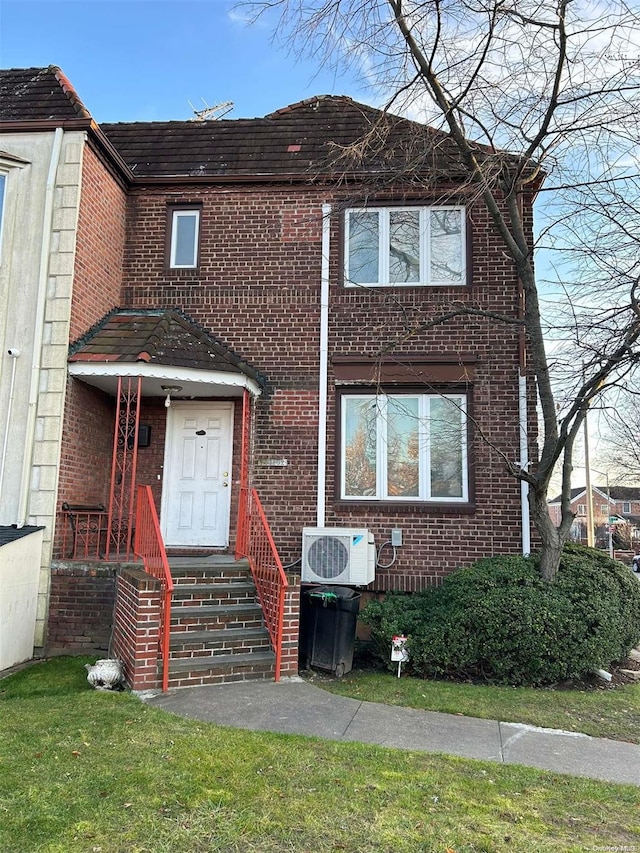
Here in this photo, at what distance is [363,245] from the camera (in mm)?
9172

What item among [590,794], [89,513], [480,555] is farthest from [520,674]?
[89,513]

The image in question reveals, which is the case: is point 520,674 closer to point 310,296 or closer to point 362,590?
point 362,590

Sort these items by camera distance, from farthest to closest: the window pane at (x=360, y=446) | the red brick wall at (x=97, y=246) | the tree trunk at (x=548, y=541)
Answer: the window pane at (x=360, y=446) → the red brick wall at (x=97, y=246) → the tree trunk at (x=548, y=541)

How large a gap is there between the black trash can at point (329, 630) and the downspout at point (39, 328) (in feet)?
11.9

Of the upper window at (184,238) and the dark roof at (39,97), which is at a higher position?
the dark roof at (39,97)

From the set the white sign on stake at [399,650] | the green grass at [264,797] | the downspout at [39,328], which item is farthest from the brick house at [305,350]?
the green grass at [264,797]

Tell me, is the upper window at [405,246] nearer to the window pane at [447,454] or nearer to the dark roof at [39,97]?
the window pane at [447,454]

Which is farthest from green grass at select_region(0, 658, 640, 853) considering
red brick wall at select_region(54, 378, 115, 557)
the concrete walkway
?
red brick wall at select_region(54, 378, 115, 557)

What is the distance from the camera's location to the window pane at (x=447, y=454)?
8492mm

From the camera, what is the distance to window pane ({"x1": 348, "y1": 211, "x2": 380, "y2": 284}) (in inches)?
358

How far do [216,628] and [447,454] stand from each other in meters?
4.04

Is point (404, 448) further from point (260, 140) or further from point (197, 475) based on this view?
point (260, 140)

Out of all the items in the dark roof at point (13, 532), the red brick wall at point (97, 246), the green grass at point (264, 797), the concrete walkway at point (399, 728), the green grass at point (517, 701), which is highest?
the red brick wall at point (97, 246)

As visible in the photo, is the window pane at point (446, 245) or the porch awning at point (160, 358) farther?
the window pane at point (446, 245)
